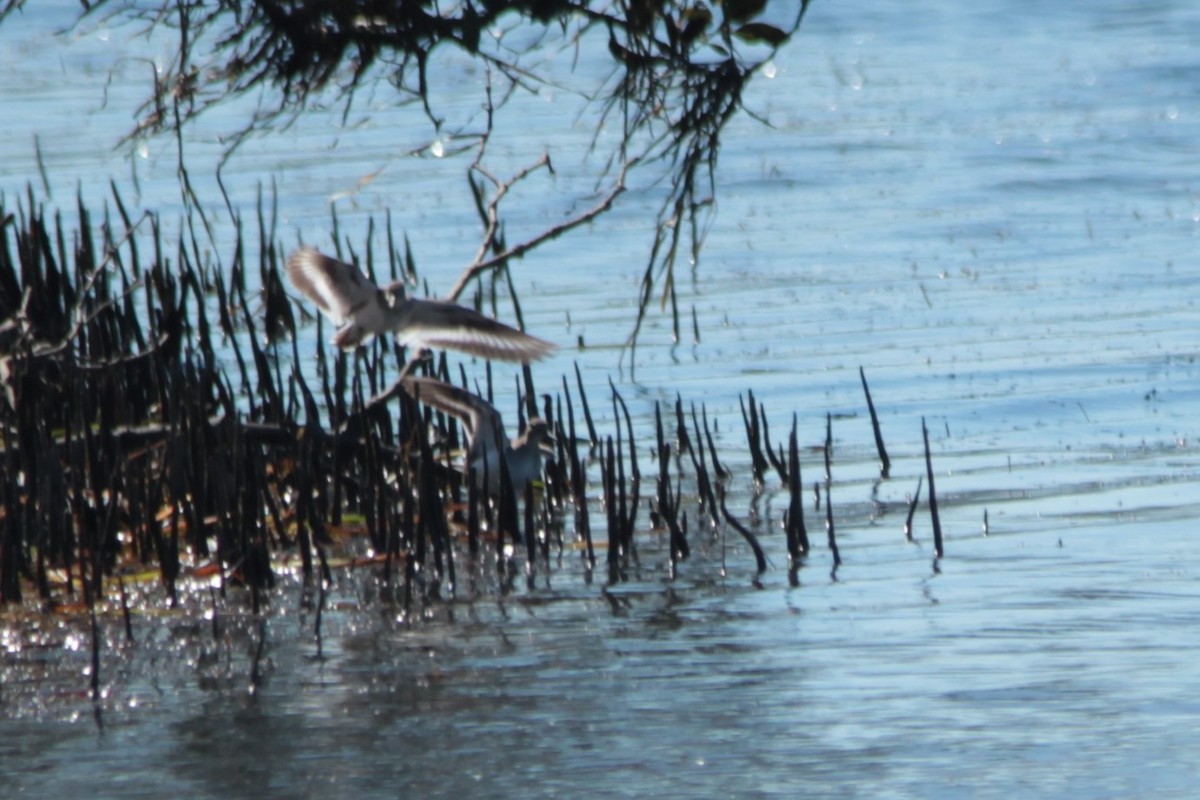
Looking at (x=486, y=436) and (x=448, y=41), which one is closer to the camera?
(x=448, y=41)

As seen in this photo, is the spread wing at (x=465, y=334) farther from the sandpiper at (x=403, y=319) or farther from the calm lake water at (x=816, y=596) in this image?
the calm lake water at (x=816, y=596)

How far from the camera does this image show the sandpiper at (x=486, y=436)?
7.35 meters

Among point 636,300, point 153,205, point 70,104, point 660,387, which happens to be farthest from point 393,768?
point 70,104

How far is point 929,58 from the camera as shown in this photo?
30125 millimetres

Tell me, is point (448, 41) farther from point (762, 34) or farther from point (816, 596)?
point (816, 596)

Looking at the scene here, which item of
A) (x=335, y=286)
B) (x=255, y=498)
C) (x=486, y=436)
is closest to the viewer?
(x=255, y=498)

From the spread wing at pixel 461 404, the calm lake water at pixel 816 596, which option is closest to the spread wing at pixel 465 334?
the spread wing at pixel 461 404

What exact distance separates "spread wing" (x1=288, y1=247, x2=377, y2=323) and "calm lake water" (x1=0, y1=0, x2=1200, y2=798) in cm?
78

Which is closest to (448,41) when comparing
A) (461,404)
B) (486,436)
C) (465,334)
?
(465,334)

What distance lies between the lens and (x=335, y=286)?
7504 millimetres

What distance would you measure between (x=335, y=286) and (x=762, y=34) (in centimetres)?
247

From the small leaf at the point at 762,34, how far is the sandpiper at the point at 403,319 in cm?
195

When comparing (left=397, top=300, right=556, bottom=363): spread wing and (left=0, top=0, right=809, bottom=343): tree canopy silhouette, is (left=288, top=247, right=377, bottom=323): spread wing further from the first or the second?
(left=0, top=0, right=809, bottom=343): tree canopy silhouette

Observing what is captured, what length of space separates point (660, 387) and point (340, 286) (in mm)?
3853
